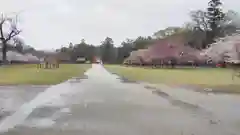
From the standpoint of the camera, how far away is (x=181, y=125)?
8.70m

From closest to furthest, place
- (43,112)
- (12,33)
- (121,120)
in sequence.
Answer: (121,120)
(43,112)
(12,33)

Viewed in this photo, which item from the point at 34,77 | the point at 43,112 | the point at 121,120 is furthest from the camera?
the point at 34,77

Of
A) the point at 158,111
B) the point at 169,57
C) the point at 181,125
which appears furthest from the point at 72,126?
the point at 169,57

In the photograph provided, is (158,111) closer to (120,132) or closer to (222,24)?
(120,132)

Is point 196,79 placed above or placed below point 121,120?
below

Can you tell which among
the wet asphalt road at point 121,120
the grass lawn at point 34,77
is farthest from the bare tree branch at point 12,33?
the wet asphalt road at point 121,120

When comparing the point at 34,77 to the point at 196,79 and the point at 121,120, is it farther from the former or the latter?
the point at 121,120

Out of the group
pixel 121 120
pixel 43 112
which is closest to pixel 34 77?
pixel 43 112

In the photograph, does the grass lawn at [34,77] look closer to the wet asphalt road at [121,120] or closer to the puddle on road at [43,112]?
the puddle on road at [43,112]

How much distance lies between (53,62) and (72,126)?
63.0 metres

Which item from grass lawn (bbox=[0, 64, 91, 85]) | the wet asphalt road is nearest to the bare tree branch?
grass lawn (bbox=[0, 64, 91, 85])

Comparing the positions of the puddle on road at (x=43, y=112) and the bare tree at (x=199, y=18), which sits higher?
the bare tree at (x=199, y=18)

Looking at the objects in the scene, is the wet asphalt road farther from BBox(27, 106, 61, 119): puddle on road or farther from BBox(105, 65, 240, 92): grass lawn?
BBox(105, 65, 240, 92): grass lawn

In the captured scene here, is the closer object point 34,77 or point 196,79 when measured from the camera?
point 196,79
